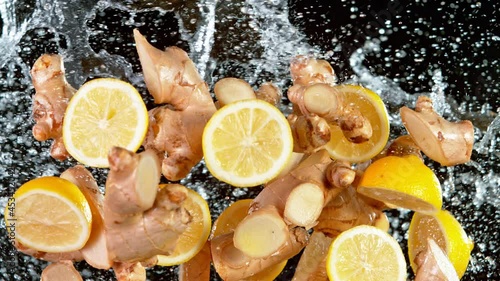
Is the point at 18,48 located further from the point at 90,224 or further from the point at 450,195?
the point at 450,195

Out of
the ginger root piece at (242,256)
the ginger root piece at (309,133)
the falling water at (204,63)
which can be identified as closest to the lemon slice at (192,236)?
the ginger root piece at (242,256)

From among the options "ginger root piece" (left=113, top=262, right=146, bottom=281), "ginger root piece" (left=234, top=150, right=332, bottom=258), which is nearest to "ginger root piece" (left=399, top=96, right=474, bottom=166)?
"ginger root piece" (left=234, top=150, right=332, bottom=258)

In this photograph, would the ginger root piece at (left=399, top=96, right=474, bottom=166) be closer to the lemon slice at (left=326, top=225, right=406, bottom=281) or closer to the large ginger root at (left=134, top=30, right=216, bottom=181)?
the lemon slice at (left=326, top=225, right=406, bottom=281)

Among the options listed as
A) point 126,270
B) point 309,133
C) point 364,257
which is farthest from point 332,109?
point 126,270

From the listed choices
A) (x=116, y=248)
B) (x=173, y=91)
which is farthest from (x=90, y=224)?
(x=173, y=91)

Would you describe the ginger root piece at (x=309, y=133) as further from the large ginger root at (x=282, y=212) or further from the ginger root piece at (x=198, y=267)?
the ginger root piece at (x=198, y=267)
